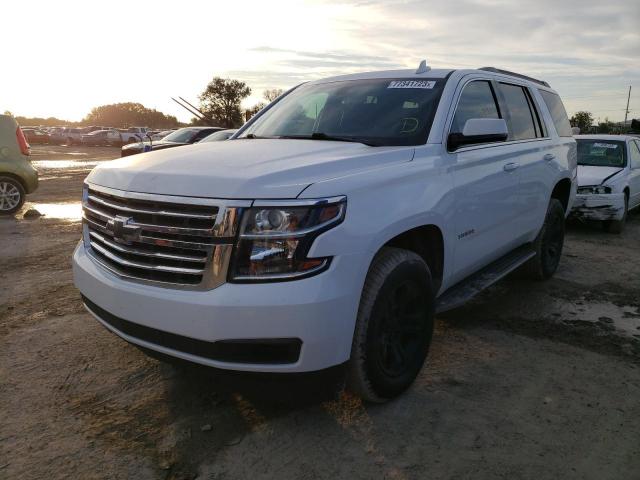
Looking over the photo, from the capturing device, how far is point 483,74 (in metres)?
4.03

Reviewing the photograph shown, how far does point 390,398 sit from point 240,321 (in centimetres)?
106

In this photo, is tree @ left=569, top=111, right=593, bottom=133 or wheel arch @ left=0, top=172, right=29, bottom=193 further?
tree @ left=569, top=111, right=593, bottom=133

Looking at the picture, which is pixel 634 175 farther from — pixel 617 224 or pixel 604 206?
pixel 604 206

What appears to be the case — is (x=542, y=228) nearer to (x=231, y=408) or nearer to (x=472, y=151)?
(x=472, y=151)

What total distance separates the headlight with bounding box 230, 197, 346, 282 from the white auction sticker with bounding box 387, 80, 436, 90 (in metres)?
1.76

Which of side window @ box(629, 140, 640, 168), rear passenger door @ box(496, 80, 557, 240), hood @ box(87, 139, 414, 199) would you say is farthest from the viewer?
side window @ box(629, 140, 640, 168)

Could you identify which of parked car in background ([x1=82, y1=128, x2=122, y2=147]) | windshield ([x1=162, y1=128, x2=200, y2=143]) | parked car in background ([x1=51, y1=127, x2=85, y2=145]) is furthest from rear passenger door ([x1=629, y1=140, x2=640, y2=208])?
parked car in background ([x1=51, y1=127, x2=85, y2=145])

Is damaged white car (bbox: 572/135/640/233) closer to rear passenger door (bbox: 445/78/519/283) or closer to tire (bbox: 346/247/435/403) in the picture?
rear passenger door (bbox: 445/78/519/283)

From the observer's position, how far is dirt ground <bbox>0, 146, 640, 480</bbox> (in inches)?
92.7

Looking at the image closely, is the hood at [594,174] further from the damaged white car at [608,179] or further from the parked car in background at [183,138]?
the parked car in background at [183,138]

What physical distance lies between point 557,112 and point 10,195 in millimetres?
8729

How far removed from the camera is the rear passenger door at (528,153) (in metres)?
4.26

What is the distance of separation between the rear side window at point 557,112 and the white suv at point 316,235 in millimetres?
1794

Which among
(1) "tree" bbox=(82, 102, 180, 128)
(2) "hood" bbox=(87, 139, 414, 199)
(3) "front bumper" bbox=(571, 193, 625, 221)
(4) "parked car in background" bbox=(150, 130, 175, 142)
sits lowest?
(3) "front bumper" bbox=(571, 193, 625, 221)
